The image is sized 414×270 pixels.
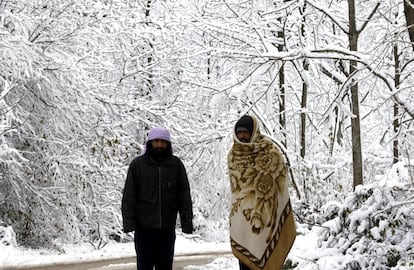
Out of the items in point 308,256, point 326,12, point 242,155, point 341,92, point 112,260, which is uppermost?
point 326,12

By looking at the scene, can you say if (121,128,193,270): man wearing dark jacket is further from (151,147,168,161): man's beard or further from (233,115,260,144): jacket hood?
(233,115,260,144): jacket hood

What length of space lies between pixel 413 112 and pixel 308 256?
85.9 inches

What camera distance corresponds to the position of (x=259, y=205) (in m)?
6.25

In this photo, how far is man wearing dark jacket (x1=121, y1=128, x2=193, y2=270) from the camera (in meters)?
6.05

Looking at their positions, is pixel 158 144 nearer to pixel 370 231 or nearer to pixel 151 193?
pixel 151 193

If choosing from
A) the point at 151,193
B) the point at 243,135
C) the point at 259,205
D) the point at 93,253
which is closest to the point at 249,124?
the point at 243,135

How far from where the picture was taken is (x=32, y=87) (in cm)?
1493

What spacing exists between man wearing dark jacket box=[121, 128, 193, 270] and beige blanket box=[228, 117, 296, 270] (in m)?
0.52

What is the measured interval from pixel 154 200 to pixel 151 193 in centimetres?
7

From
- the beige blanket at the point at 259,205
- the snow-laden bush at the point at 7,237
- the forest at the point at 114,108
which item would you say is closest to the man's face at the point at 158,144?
the beige blanket at the point at 259,205

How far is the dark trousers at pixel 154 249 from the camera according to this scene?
6.11 meters

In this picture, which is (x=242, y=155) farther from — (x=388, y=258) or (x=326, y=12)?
(x=326, y=12)

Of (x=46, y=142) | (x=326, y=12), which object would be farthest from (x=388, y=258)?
(x=46, y=142)

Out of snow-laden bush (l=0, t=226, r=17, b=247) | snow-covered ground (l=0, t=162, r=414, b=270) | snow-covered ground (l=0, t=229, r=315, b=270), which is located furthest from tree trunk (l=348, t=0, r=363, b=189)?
snow-laden bush (l=0, t=226, r=17, b=247)
